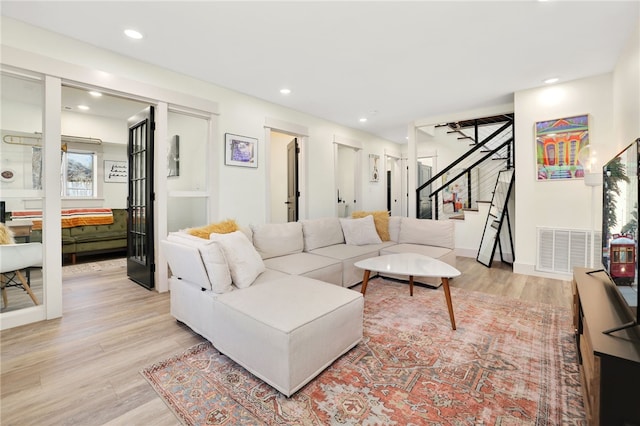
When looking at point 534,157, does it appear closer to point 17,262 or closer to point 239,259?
point 239,259

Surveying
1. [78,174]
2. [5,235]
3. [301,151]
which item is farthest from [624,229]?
[78,174]

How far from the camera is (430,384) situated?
1.61 metres

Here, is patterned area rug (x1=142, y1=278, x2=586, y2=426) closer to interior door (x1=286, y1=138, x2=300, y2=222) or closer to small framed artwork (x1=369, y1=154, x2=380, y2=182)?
interior door (x1=286, y1=138, x2=300, y2=222)

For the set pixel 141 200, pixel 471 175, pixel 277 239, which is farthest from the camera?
pixel 471 175

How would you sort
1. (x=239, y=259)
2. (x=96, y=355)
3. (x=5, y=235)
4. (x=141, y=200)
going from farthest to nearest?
(x=141, y=200) < (x=5, y=235) < (x=239, y=259) < (x=96, y=355)

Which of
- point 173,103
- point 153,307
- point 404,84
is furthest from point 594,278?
point 173,103

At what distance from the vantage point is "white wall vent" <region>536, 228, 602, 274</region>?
350 centimetres

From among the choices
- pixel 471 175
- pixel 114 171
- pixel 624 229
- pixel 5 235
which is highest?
pixel 471 175

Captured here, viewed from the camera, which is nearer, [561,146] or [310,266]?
[310,266]

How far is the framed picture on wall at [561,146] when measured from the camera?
138 inches

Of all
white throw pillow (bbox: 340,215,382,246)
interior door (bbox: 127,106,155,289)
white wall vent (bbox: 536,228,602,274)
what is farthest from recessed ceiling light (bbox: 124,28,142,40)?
white wall vent (bbox: 536,228,602,274)

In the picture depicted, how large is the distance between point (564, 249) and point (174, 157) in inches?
205

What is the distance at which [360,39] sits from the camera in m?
2.58

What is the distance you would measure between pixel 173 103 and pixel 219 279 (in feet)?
7.66
